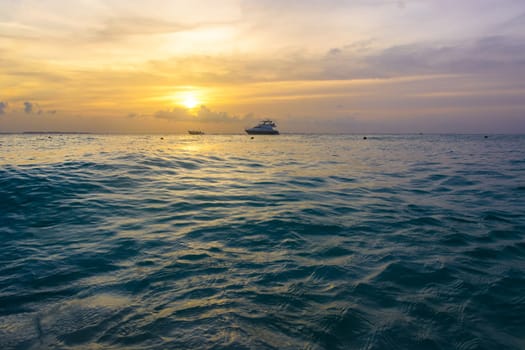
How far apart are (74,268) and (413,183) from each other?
618 inches

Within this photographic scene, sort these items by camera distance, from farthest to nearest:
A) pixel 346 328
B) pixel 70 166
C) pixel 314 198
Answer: pixel 70 166 < pixel 314 198 < pixel 346 328

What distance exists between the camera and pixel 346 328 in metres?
4.25

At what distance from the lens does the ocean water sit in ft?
13.5

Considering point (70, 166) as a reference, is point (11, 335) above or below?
below

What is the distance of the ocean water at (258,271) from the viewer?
13.5ft

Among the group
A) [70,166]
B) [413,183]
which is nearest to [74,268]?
[70,166]

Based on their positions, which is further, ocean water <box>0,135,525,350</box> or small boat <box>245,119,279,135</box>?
small boat <box>245,119,279,135</box>

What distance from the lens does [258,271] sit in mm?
5988

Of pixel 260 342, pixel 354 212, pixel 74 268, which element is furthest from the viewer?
pixel 354 212

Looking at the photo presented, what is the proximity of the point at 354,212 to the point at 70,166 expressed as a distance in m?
16.4

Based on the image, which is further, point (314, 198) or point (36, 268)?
point (314, 198)

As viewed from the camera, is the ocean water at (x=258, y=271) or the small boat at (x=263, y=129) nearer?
the ocean water at (x=258, y=271)

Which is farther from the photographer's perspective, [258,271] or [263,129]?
[263,129]

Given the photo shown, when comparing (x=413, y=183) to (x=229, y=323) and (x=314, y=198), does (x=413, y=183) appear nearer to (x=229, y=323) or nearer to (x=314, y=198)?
(x=314, y=198)
